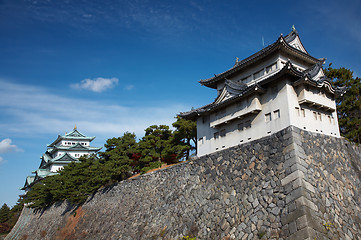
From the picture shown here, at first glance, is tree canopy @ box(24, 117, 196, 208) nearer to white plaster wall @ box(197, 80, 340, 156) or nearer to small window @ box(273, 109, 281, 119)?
white plaster wall @ box(197, 80, 340, 156)

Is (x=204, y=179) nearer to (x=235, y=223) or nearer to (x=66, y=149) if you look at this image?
(x=235, y=223)

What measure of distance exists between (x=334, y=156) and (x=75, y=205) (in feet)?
82.6

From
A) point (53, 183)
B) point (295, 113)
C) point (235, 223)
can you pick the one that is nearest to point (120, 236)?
point (235, 223)

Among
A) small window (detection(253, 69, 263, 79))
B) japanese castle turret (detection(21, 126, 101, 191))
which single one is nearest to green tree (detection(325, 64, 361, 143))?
small window (detection(253, 69, 263, 79))

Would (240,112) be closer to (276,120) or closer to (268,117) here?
(268,117)

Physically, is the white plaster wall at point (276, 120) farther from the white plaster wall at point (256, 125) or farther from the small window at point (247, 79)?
the small window at point (247, 79)

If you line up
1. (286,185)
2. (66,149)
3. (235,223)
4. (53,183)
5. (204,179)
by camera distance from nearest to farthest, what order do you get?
(286,185) < (235,223) < (204,179) < (53,183) < (66,149)

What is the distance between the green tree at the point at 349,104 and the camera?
65.2 feet

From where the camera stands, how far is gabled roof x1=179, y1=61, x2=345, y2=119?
48.0 ft

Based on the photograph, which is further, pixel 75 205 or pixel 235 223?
pixel 75 205

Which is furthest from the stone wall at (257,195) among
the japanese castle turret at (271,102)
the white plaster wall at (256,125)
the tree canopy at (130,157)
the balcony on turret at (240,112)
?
the tree canopy at (130,157)

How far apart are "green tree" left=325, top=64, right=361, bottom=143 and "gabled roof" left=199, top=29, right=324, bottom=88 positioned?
13.6 ft

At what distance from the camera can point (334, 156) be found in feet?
50.0

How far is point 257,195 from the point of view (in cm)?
1307
